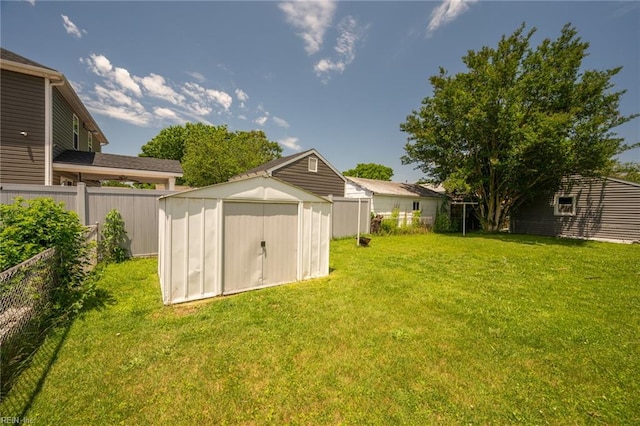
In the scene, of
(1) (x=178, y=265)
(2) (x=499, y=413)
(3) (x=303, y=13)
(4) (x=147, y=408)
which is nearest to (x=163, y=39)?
(3) (x=303, y=13)

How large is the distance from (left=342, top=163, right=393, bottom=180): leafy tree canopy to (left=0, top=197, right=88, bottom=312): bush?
52.9 meters

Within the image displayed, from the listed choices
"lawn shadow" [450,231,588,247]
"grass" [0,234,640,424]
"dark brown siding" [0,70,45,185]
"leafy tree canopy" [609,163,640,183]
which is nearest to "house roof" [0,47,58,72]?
"dark brown siding" [0,70,45,185]

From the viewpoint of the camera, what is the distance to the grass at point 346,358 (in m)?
2.25

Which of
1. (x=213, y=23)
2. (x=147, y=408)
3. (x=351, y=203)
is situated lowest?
(x=147, y=408)

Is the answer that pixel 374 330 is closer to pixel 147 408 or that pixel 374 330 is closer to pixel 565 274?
pixel 147 408

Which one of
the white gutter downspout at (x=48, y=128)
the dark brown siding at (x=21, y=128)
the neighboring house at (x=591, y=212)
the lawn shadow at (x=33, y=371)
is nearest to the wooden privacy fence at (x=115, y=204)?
the white gutter downspout at (x=48, y=128)

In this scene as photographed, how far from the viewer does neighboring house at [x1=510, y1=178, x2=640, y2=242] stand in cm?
1255

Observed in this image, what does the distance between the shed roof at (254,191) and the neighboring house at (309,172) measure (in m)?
8.83

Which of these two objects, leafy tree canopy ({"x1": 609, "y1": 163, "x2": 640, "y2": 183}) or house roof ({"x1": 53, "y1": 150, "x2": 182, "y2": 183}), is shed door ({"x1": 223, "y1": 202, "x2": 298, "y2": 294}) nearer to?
house roof ({"x1": 53, "y1": 150, "x2": 182, "y2": 183})

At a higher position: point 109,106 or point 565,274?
point 109,106

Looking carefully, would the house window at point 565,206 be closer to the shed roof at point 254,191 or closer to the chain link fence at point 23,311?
the shed roof at point 254,191

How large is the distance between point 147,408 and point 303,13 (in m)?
10.9

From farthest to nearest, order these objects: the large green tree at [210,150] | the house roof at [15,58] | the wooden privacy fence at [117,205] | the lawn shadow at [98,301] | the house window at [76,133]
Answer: the large green tree at [210,150]
the house window at [76,133]
the house roof at [15,58]
the wooden privacy fence at [117,205]
the lawn shadow at [98,301]

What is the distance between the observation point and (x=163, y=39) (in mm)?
9008
